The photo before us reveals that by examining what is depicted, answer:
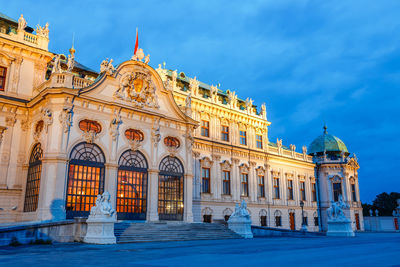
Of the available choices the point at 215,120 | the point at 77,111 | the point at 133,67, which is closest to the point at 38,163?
the point at 77,111

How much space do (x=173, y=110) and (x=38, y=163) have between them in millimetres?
11447

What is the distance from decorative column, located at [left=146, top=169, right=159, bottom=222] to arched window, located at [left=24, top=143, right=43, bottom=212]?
784 cm

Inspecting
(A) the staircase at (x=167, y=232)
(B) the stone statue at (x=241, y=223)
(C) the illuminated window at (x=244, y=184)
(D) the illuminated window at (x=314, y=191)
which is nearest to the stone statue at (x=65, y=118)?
(A) the staircase at (x=167, y=232)


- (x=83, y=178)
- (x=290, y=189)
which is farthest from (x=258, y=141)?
(x=83, y=178)

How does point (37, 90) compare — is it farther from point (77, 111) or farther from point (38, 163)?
point (38, 163)

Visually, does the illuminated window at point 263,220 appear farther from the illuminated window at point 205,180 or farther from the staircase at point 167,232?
the staircase at point 167,232

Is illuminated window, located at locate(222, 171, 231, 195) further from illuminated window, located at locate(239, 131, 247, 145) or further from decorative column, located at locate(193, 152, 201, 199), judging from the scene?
illuminated window, located at locate(239, 131, 247, 145)

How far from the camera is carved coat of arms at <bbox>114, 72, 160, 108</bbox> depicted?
27469 mm

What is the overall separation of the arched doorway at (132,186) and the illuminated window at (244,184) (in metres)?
15.2

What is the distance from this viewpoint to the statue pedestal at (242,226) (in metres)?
26.0

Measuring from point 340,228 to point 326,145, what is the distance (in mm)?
25308

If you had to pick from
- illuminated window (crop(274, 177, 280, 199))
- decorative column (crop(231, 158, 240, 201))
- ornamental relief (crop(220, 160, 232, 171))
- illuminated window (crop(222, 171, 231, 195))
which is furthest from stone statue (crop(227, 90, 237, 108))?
illuminated window (crop(274, 177, 280, 199))

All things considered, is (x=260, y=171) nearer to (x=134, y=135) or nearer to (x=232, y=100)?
(x=232, y=100)

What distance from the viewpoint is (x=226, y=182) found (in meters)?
38.2
